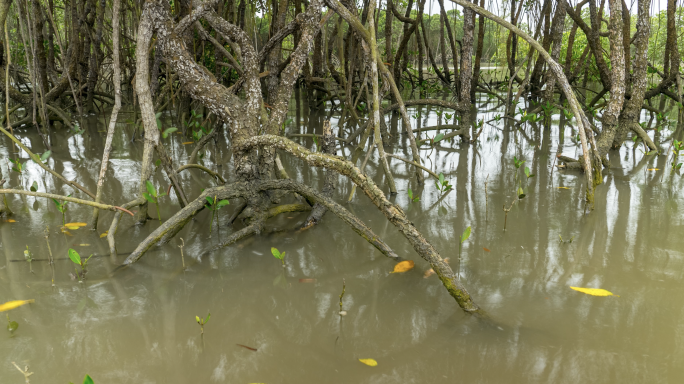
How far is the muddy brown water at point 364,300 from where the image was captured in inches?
59.1

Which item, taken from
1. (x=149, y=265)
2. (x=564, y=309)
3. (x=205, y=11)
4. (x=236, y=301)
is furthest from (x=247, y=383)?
(x=205, y=11)

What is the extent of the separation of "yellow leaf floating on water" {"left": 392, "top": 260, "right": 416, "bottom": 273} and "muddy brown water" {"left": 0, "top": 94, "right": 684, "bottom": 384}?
0.09 ft

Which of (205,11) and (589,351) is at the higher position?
(205,11)

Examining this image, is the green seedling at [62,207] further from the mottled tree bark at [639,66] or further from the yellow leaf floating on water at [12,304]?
the mottled tree bark at [639,66]

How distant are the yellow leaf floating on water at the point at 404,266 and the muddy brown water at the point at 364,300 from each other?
0.09 feet

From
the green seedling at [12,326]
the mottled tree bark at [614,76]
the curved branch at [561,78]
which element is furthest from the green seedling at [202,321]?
the mottled tree bark at [614,76]

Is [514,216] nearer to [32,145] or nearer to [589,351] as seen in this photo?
[589,351]

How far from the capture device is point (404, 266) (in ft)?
7.11

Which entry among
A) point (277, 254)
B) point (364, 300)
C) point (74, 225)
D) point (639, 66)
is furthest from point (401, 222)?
point (639, 66)

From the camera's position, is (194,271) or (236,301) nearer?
(236,301)

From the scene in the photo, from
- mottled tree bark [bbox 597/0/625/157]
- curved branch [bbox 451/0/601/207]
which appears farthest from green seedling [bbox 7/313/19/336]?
mottled tree bark [bbox 597/0/625/157]

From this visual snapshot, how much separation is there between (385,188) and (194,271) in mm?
1547

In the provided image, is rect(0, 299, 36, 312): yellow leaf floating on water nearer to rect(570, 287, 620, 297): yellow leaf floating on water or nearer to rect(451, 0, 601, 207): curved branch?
rect(570, 287, 620, 297): yellow leaf floating on water

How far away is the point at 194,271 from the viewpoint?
6.92ft
